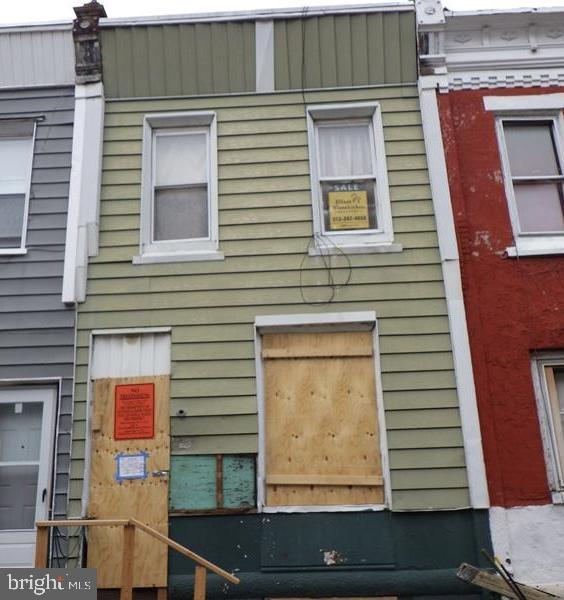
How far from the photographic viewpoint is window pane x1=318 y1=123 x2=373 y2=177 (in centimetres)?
768

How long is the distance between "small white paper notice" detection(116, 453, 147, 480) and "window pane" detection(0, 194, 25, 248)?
9.28 feet

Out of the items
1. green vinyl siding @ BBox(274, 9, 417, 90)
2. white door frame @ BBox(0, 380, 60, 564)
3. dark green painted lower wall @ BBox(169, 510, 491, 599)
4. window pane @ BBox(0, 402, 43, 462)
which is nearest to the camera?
dark green painted lower wall @ BBox(169, 510, 491, 599)

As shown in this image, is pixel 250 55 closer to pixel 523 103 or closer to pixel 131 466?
pixel 523 103

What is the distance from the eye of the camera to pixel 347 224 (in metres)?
7.40

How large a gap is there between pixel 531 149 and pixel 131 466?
5833 millimetres

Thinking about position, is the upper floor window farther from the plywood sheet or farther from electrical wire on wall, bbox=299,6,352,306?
the plywood sheet

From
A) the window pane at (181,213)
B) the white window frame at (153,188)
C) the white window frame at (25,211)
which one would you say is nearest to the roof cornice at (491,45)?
the white window frame at (153,188)

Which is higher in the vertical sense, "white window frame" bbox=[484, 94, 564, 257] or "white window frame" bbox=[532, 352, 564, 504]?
"white window frame" bbox=[484, 94, 564, 257]

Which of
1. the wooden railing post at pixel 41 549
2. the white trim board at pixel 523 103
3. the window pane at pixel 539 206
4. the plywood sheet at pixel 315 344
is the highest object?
the white trim board at pixel 523 103

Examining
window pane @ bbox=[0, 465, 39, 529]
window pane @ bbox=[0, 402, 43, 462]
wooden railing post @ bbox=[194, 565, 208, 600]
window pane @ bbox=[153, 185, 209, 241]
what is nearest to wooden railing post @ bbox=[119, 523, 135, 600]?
wooden railing post @ bbox=[194, 565, 208, 600]

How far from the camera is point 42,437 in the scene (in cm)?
674

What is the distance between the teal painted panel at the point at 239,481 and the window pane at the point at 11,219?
3577 mm

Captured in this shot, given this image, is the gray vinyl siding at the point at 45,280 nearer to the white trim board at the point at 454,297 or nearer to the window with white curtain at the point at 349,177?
the window with white curtain at the point at 349,177

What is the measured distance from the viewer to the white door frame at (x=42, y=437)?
651 centimetres
